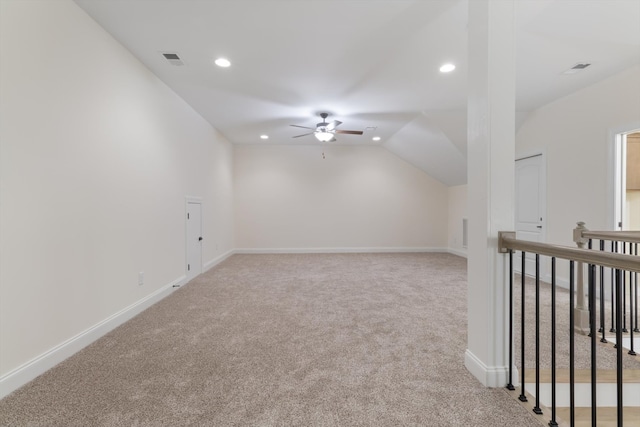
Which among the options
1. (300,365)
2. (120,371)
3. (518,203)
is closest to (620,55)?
(518,203)

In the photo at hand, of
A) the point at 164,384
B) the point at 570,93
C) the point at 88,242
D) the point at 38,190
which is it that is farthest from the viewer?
the point at 570,93

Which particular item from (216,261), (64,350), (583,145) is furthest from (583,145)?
(216,261)

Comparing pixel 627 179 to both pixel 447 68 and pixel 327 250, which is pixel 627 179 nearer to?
pixel 447 68

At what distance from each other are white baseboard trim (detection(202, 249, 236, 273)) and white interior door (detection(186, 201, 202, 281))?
0.80 feet

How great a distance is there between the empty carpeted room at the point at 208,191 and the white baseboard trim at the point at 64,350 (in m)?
0.02

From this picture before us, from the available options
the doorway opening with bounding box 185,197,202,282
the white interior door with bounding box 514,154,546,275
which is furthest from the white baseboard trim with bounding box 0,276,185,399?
the white interior door with bounding box 514,154,546,275

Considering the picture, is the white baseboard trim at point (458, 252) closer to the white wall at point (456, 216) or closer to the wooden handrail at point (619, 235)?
the white wall at point (456, 216)

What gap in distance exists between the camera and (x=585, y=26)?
2539mm

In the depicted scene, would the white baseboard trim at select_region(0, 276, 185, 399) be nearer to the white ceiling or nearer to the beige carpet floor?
the beige carpet floor

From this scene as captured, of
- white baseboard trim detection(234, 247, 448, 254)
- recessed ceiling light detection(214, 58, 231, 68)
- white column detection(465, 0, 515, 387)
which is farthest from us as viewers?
white baseboard trim detection(234, 247, 448, 254)

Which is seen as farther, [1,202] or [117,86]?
[117,86]

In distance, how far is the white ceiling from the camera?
235 cm

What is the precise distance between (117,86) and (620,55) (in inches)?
201

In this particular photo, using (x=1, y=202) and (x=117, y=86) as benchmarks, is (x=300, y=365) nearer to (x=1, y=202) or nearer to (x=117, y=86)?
(x=1, y=202)
